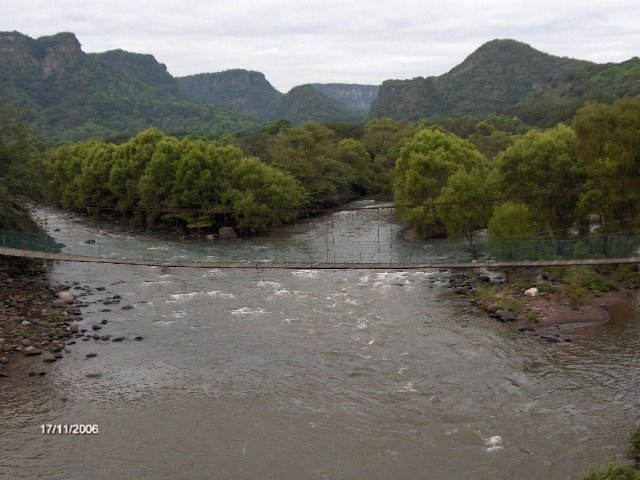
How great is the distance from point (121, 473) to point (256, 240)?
68.3 ft

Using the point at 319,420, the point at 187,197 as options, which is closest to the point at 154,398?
the point at 319,420

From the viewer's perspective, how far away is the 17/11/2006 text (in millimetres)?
12508

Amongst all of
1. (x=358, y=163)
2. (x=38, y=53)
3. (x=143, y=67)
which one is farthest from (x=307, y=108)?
(x=358, y=163)

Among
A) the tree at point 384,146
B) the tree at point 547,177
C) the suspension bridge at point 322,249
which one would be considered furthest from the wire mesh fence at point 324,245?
the tree at point 384,146

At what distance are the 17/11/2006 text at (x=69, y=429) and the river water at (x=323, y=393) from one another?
6.2 inches

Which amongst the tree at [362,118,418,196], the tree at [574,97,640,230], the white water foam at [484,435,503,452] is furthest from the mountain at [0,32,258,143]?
the white water foam at [484,435,503,452]

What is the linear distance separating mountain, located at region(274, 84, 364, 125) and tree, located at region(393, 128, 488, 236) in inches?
4813

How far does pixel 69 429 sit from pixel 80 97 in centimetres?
13106

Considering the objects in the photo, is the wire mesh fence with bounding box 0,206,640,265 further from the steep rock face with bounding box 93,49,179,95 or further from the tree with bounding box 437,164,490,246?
A: the steep rock face with bounding box 93,49,179,95

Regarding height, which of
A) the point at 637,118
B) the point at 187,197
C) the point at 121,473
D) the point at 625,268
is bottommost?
the point at 121,473

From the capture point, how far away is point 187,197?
112 ft

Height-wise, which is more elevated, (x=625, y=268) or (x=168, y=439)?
(x=625, y=268)

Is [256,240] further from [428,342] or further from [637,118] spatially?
[637,118]

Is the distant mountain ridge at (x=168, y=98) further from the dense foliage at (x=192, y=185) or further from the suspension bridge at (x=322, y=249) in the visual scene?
the suspension bridge at (x=322, y=249)
